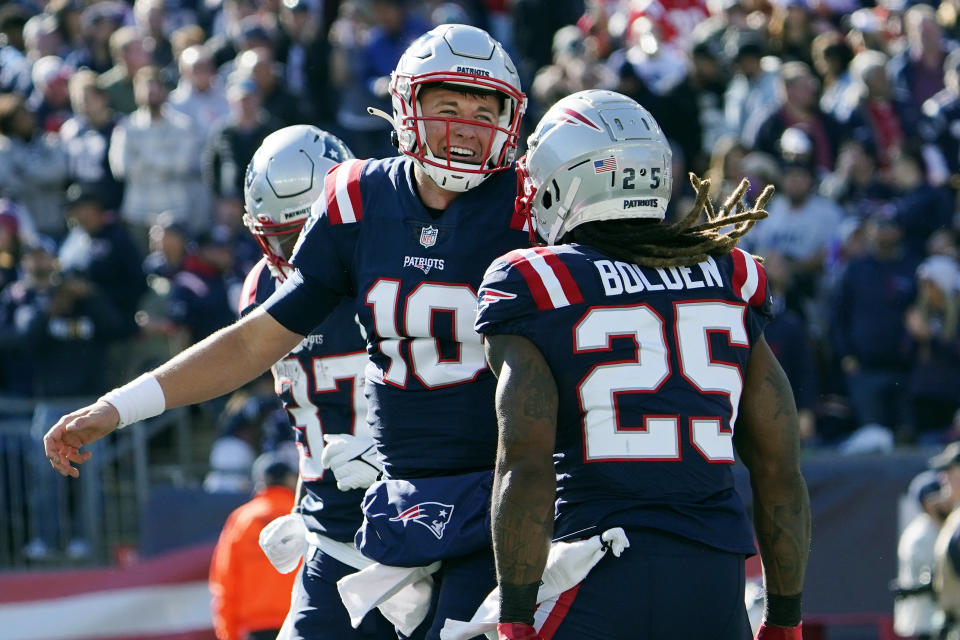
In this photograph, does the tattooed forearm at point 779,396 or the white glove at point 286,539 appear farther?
the white glove at point 286,539

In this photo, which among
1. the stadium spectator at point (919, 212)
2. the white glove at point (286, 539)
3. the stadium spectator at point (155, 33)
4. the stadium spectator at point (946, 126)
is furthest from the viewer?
the stadium spectator at point (155, 33)

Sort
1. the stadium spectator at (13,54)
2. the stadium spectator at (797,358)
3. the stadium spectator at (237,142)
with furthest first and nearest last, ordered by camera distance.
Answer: the stadium spectator at (13,54)
the stadium spectator at (237,142)
the stadium spectator at (797,358)

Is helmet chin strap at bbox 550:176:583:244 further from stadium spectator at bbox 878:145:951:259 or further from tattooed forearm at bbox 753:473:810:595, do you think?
stadium spectator at bbox 878:145:951:259

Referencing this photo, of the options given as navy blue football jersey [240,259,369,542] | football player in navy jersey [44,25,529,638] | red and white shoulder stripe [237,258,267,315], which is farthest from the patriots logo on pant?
red and white shoulder stripe [237,258,267,315]

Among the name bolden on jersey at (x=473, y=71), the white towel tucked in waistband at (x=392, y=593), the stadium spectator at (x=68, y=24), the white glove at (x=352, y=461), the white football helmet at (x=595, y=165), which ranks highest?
the stadium spectator at (x=68, y=24)

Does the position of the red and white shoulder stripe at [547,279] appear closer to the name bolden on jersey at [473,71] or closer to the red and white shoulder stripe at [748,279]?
the red and white shoulder stripe at [748,279]

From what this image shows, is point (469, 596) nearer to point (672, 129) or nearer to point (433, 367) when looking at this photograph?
point (433, 367)

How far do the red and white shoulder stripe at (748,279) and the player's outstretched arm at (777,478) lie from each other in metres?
0.12

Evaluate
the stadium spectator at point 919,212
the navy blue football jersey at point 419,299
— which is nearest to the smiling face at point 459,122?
the navy blue football jersey at point 419,299

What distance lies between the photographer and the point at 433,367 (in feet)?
14.1

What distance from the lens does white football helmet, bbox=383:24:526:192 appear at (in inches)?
171

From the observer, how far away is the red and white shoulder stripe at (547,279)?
363 centimetres

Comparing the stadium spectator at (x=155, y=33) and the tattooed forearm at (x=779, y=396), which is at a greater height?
the stadium spectator at (x=155, y=33)

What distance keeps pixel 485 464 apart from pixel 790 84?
7934 millimetres
